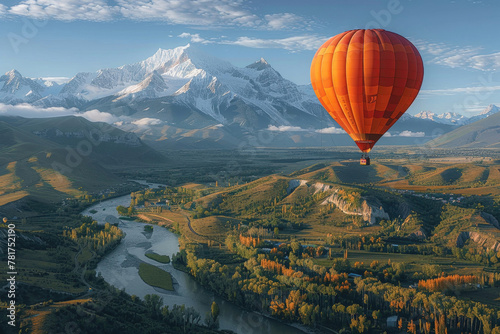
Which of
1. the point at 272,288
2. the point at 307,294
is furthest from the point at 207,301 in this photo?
the point at 307,294

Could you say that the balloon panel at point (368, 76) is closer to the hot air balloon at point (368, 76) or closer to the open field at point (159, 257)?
the hot air balloon at point (368, 76)

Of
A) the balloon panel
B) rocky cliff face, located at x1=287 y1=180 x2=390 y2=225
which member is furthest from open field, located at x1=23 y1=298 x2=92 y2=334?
rocky cliff face, located at x1=287 y1=180 x2=390 y2=225

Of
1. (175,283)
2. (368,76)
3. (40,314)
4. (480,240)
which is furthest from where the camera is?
(480,240)

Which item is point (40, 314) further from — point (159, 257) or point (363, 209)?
point (363, 209)

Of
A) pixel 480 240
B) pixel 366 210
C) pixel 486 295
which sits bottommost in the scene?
pixel 486 295

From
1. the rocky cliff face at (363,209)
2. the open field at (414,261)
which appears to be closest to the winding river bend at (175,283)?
the open field at (414,261)

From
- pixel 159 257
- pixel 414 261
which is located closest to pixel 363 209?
pixel 414 261
